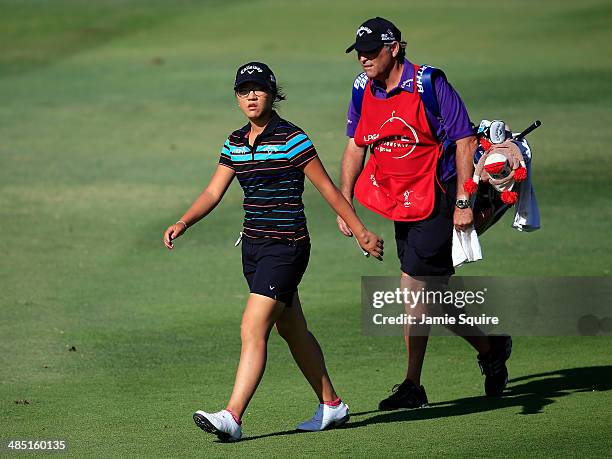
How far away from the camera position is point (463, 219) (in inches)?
320

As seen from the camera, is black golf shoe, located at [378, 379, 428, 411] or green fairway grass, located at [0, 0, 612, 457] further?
black golf shoe, located at [378, 379, 428, 411]

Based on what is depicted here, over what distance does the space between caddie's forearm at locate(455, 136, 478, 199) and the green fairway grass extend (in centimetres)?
136

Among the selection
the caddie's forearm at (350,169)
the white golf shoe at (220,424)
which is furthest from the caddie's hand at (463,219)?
the white golf shoe at (220,424)

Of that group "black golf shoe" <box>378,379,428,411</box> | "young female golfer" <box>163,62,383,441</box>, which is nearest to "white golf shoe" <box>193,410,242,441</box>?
"young female golfer" <box>163,62,383,441</box>

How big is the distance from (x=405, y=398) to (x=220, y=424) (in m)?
1.53

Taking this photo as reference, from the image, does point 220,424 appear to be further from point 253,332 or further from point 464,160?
point 464,160

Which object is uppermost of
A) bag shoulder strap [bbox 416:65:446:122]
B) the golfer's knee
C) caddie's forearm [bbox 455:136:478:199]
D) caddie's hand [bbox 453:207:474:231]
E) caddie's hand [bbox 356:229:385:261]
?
bag shoulder strap [bbox 416:65:446:122]

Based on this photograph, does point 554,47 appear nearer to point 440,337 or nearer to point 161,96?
point 161,96

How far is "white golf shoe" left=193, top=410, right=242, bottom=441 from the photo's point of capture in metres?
7.02

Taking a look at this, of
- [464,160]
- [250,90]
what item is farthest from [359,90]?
[250,90]

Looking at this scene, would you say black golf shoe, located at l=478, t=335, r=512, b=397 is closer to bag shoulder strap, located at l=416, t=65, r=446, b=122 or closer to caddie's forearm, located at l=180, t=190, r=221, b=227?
bag shoulder strap, located at l=416, t=65, r=446, b=122

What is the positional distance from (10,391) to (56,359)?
944mm

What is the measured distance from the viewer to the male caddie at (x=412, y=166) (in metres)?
8.10

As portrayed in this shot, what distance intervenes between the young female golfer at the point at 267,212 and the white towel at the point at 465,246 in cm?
95
